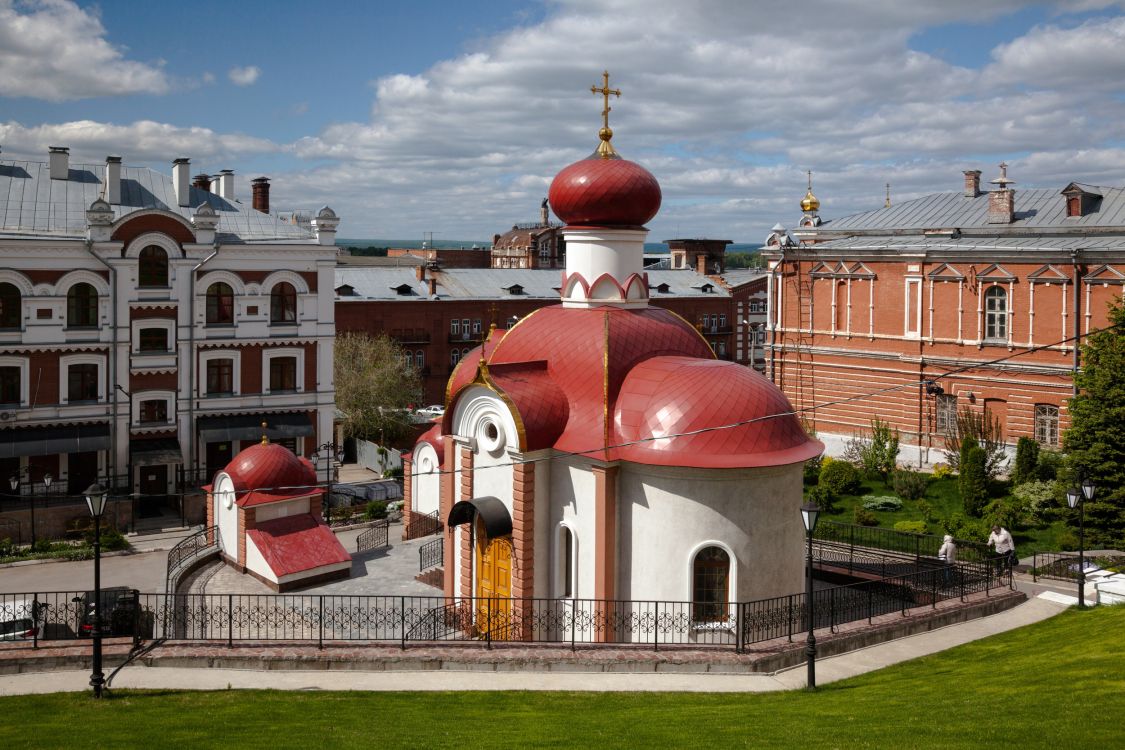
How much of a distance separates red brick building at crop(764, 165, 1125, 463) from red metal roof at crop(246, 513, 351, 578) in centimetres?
1515

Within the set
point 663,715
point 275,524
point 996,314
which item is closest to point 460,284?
point 996,314

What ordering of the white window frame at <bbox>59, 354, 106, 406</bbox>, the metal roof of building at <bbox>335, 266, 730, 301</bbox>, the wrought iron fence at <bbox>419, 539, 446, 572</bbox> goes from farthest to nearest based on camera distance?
the metal roof of building at <bbox>335, 266, 730, 301</bbox>
the white window frame at <bbox>59, 354, 106, 406</bbox>
the wrought iron fence at <bbox>419, 539, 446, 572</bbox>

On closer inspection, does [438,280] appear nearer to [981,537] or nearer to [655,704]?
[981,537]

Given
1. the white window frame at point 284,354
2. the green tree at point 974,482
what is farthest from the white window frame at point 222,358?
the green tree at point 974,482

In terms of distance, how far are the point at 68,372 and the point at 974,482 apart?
26.8 metres

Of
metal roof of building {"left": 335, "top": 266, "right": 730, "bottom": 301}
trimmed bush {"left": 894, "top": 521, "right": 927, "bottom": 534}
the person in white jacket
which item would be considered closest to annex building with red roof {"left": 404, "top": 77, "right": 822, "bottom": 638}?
the person in white jacket

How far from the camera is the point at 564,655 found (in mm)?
15570

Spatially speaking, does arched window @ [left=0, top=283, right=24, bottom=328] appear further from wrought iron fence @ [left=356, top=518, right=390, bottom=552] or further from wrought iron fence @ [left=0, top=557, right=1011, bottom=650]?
wrought iron fence @ [left=356, top=518, right=390, bottom=552]

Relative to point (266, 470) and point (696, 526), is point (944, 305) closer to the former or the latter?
point (696, 526)

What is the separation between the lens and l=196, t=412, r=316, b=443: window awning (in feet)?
103

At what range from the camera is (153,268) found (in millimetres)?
30828

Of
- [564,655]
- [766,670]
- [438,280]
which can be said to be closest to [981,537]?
[766,670]

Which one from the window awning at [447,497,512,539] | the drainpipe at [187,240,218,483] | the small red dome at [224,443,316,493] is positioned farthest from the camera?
the drainpipe at [187,240,218,483]

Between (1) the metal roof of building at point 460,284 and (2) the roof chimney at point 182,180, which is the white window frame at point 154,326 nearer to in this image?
(2) the roof chimney at point 182,180
